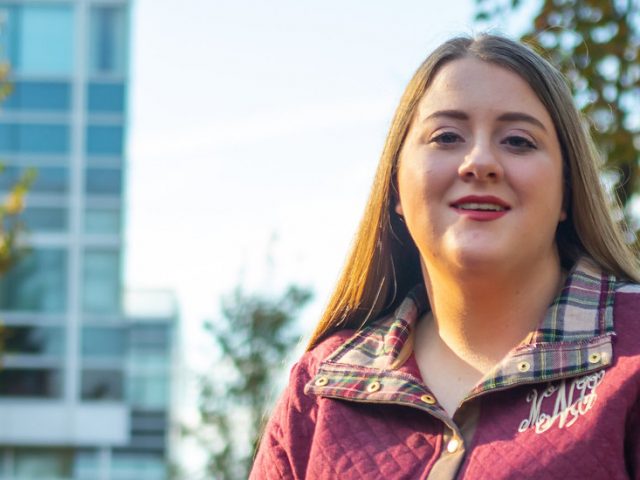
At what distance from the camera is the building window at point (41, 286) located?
34625 mm

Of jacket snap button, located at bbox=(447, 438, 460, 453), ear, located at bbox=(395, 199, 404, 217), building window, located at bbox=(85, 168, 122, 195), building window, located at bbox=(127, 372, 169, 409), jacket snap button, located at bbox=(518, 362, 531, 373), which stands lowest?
building window, located at bbox=(127, 372, 169, 409)

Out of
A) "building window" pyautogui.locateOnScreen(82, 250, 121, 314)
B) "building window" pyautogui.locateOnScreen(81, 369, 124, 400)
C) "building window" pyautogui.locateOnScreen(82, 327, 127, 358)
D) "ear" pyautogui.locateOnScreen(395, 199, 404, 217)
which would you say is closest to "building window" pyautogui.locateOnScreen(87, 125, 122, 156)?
"building window" pyautogui.locateOnScreen(82, 250, 121, 314)

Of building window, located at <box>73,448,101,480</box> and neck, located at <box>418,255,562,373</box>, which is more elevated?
Answer: neck, located at <box>418,255,562,373</box>

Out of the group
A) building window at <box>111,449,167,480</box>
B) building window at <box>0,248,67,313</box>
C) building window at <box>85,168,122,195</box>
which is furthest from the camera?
building window at <box>111,449,167,480</box>

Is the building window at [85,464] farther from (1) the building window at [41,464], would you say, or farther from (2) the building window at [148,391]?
(2) the building window at [148,391]

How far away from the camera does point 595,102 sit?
8.31m

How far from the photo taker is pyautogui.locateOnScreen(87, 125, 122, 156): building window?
3406cm

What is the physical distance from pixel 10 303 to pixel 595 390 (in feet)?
107

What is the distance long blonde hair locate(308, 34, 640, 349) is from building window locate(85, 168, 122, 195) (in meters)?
30.7

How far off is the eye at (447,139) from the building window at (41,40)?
31238 millimetres

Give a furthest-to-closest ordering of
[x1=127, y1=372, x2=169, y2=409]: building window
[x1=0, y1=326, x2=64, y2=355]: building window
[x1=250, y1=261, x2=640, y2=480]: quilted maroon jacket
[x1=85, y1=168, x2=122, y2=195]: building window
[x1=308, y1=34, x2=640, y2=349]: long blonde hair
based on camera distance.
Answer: [x1=127, y1=372, x2=169, y2=409]: building window < [x1=0, y1=326, x2=64, y2=355]: building window < [x1=85, y1=168, x2=122, y2=195]: building window < [x1=308, y1=34, x2=640, y2=349]: long blonde hair < [x1=250, y1=261, x2=640, y2=480]: quilted maroon jacket

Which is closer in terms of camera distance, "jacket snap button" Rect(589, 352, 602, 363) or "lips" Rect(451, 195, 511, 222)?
"jacket snap button" Rect(589, 352, 602, 363)

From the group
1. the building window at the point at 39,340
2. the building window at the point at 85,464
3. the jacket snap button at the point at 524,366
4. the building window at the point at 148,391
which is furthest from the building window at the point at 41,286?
the jacket snap button at the point at 524,366

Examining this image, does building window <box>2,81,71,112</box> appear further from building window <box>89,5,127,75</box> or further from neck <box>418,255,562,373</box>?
neck <box>418,255,562,373</box>
